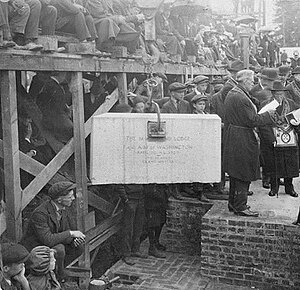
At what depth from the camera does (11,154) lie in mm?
5281

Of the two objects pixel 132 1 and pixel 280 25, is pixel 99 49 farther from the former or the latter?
pixel 280 25

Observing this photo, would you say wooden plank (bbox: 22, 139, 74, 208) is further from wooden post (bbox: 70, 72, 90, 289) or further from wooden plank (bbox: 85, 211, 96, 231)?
wooden plank (bbox: 85, 211, 96, 231)

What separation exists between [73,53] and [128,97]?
4.77 ft

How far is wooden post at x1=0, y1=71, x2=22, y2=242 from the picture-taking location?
5215 millimetres

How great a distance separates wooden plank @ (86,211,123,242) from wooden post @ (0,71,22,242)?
149 centimetres

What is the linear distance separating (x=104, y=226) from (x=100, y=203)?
0.32m

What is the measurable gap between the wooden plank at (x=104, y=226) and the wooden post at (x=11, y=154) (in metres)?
1.49

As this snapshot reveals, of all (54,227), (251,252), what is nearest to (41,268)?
(54,227)

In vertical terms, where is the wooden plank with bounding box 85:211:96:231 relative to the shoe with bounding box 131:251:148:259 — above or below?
above

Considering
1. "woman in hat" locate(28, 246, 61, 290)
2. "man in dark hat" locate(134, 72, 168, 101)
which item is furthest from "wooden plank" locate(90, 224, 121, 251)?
"woman in hat" locate(28, 246, 61, 290)

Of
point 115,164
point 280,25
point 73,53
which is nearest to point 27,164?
point 115,164

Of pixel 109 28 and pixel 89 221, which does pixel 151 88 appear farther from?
pixel 89 221

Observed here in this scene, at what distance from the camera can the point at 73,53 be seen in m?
6.19

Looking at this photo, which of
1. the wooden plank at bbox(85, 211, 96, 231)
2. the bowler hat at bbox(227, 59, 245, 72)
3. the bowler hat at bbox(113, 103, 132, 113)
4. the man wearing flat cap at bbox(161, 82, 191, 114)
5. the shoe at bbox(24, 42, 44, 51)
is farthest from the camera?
the bowler hat at bbox(227, 59, 245, 72)
